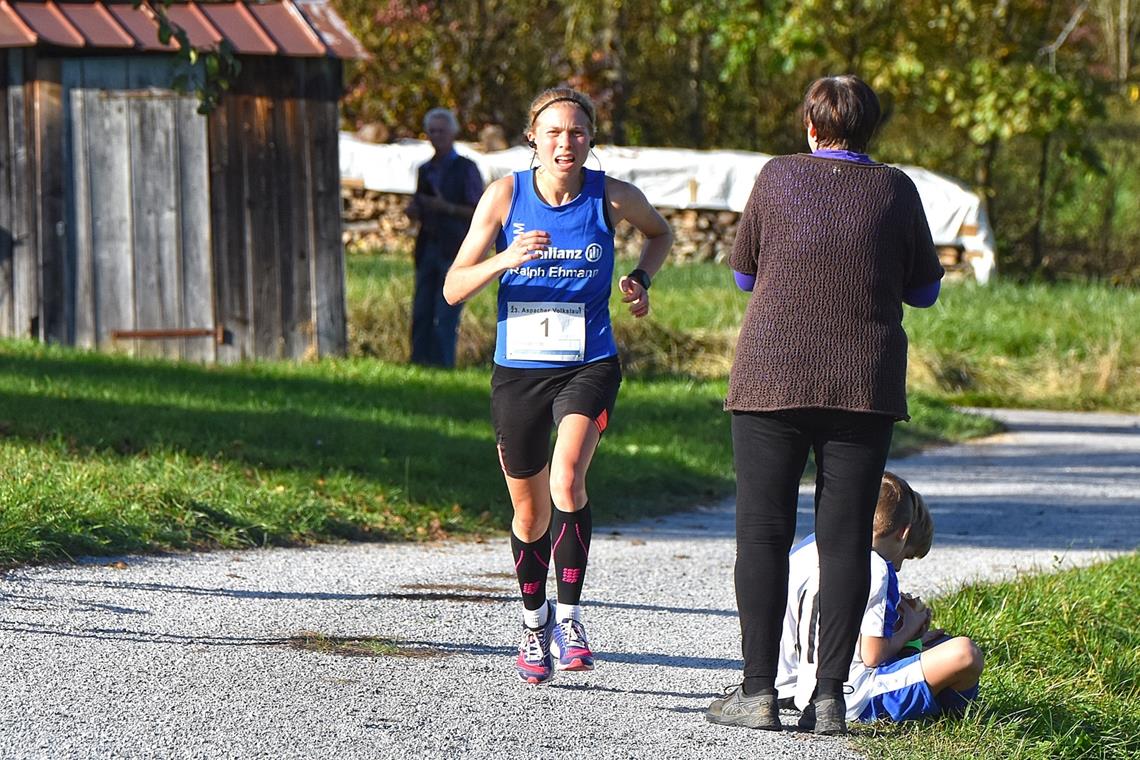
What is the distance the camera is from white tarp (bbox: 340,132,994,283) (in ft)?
79.9

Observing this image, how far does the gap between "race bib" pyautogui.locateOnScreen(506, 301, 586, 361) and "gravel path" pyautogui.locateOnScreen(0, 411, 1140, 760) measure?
0.99 meters

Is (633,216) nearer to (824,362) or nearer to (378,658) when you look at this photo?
(824,362)

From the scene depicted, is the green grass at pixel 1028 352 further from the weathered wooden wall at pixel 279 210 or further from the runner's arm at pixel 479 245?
the runner's arm at pixel 479 245

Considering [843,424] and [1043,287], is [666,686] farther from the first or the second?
[1043,287]

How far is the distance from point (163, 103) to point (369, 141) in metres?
14.2

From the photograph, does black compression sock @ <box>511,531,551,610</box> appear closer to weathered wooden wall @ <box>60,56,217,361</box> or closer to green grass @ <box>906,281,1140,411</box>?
weathered wooden wall @ <box>60,56,217,361</box>

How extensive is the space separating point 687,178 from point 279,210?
1203 centimetres

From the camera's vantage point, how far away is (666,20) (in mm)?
28734

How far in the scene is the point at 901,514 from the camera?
4887 millimetres

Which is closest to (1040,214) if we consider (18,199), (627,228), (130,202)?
(627,228)

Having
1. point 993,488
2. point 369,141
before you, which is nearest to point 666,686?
point 993,488

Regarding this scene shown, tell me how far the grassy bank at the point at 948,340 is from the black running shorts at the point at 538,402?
969 cm

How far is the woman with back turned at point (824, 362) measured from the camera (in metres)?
4.55

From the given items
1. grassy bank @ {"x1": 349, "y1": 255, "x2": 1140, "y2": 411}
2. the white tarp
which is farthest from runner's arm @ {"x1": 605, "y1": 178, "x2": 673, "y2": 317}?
the white tarp
